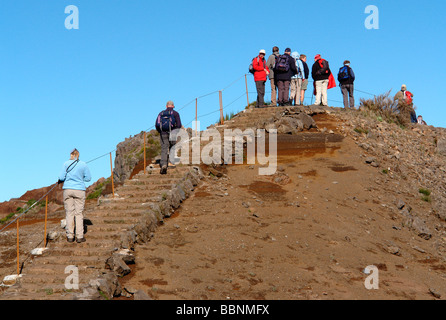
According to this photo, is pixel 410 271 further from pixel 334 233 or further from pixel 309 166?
pixel 309 166

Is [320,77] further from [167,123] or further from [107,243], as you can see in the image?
[107,243]

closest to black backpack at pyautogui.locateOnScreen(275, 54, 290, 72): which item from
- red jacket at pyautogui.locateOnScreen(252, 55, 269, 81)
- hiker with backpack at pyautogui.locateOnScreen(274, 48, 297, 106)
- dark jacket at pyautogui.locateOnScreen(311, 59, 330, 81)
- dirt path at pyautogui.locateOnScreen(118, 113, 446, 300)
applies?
hiker with backpack at pyautogui.locateOnScreen(274, 48, 297, 106)

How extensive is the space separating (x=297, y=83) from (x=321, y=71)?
1.17 metres

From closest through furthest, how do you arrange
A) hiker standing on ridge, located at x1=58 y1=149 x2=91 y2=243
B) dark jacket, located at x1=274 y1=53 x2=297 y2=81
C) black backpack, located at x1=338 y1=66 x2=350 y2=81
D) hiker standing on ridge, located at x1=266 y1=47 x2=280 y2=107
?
hiker standing on ridge, located at x1=58 y1=149 x2=91 y2=243, dark jacket, located at x1=274 y1=53 x2=297 y2=81, hiker standing on ridge, located at x1=266 y1=47 x2=280 y2=107, black backpack, located at x1=338 y1=66 x2=350 y2=81

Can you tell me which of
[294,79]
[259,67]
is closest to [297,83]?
[294,79]

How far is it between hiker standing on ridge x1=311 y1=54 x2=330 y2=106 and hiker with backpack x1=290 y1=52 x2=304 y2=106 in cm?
54

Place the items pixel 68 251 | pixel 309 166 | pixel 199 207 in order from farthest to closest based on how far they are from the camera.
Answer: pixel 309 166, pixel 199 207, pixel 68 251

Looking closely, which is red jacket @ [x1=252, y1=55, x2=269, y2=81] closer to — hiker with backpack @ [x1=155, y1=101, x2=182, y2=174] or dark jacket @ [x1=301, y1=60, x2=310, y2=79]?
dark jacket @ [x1=301, y1=60, x2=310, y2=79]

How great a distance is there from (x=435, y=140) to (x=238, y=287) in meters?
16.6

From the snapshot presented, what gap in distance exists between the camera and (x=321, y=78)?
69.5 feet

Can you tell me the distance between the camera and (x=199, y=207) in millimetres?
13492

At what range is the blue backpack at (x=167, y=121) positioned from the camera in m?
14.1

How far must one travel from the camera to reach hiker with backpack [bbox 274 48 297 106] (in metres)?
20.0
